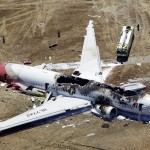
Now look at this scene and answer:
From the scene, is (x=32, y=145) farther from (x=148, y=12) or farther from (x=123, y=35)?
(x=148, y=12)

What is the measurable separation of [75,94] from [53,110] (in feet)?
9.66

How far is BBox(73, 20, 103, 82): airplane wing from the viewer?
163 feet

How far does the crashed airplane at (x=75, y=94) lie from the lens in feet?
144

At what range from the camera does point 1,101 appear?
4850 centimetres

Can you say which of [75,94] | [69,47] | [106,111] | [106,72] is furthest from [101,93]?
[69,47]

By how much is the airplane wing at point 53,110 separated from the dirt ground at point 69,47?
73cm

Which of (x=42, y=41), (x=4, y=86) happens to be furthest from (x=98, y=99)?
(x=42, y=41)

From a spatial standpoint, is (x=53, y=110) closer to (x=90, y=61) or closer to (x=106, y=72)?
(x=90, y=61)

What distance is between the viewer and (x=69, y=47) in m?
58.7

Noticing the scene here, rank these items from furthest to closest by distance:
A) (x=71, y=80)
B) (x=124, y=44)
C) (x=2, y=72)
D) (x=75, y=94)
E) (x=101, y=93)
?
(x=124, y=44) → (x=2, y=72) → (x=71, y=80) → (x=75, y=94) → (x=101, y=93)

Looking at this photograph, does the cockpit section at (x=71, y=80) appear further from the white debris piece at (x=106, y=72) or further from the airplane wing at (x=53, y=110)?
the white debris piece at (x=106, y=72)

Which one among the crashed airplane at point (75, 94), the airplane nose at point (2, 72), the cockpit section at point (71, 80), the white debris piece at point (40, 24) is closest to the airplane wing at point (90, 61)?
the crashed airplane at point (75, 94)

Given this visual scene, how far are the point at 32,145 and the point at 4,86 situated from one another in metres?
11.5

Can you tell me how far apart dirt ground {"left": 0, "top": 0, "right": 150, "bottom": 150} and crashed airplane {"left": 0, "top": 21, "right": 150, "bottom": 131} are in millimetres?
939
